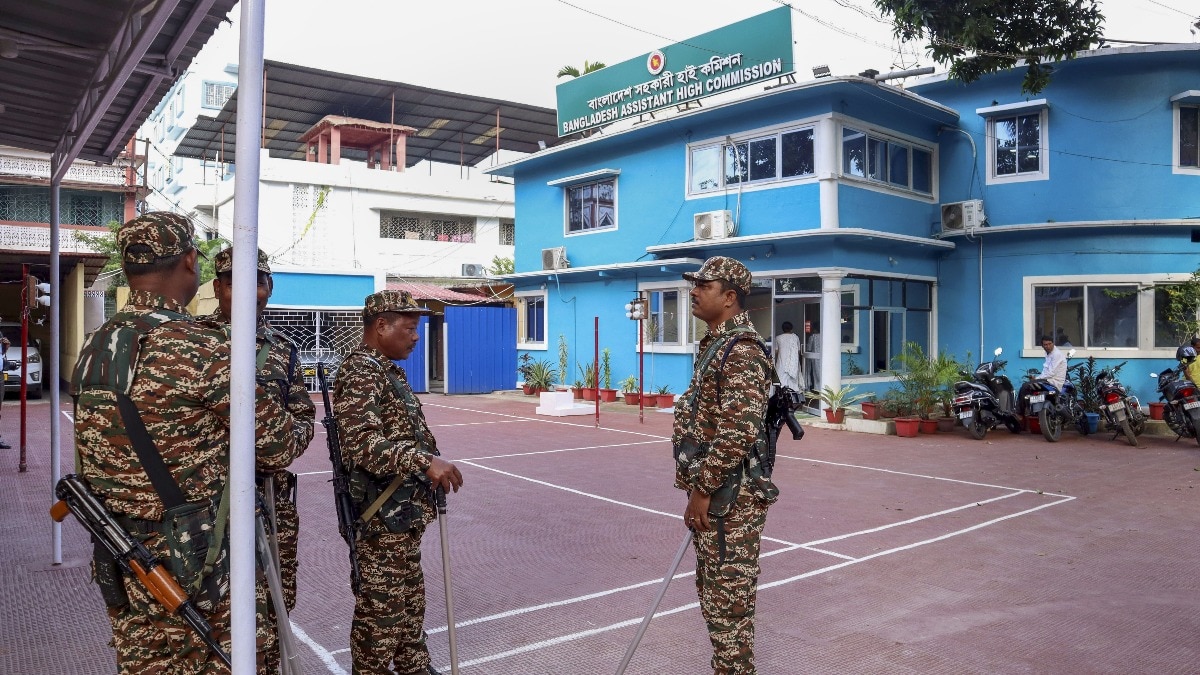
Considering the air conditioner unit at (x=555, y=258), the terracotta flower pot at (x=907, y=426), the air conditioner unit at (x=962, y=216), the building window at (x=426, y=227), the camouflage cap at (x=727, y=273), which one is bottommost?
the terracotta flower pot at (x=907, y=426)

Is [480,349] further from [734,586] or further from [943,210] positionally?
[734,586]

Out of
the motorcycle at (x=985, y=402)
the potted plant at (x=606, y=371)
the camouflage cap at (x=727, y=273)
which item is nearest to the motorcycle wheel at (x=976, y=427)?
the motorcycle at (x=985, y=402)

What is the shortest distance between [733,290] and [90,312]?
24.4 meters

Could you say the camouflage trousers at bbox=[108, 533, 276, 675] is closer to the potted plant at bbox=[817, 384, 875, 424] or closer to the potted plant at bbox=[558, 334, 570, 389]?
the potted plant at bbox=[817, 384, 875, 424]

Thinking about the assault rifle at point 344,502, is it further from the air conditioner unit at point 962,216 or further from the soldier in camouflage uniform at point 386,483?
the air conditioner unit at point 962,216

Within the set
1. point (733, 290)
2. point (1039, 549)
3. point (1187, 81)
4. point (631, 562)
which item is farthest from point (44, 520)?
point (1187, 81)

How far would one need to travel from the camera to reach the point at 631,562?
19.0ft

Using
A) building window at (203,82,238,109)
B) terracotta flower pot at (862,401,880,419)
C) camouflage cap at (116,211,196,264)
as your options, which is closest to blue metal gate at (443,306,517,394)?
terracotta flower pot at (862,401,880,419)

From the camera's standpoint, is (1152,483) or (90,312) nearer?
(1152,483)

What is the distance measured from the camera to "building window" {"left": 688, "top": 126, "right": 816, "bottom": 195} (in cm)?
1468

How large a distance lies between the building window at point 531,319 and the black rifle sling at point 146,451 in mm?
18377

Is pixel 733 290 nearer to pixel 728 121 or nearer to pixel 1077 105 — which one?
pixel 728 121

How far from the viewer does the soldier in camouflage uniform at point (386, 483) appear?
3.28m

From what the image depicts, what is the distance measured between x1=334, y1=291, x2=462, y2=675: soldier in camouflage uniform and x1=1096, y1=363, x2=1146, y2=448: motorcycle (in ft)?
37.7
